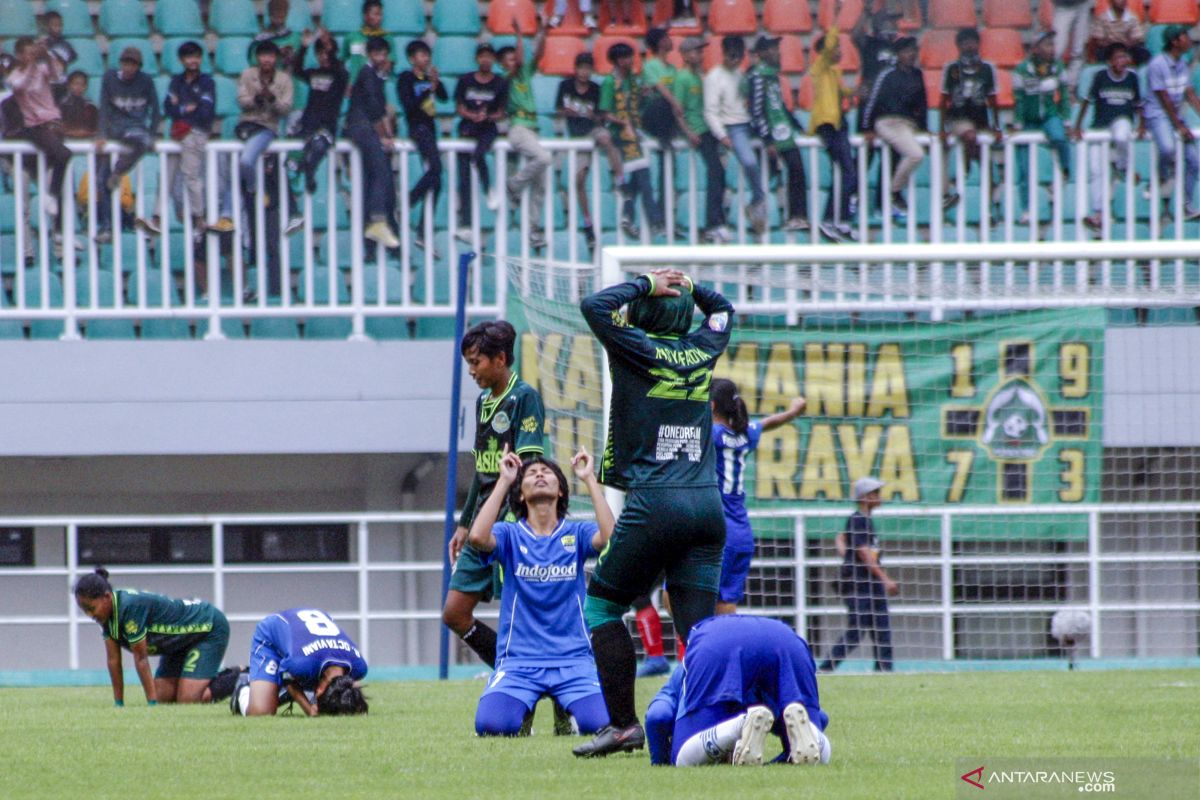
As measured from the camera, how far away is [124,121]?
43.4ft

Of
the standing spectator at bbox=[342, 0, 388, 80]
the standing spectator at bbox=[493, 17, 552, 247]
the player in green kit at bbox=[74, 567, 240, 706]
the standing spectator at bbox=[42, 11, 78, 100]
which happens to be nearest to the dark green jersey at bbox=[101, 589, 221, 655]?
the player in green kit at bbox=[74, 567, 240, 706]

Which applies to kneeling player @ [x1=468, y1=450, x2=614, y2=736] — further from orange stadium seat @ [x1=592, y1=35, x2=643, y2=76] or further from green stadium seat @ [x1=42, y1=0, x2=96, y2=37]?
green stadium seat @ [x1=42, y1=0, x2=96, y2=37]

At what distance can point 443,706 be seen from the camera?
8.98 metres

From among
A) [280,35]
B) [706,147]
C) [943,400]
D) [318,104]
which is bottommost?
[943,400]

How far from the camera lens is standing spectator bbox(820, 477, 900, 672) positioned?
38.3 feet

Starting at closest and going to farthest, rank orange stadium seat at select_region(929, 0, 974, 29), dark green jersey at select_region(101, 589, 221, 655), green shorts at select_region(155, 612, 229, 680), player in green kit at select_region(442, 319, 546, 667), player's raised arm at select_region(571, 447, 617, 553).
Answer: player's raised arm at select_region(571, 447, 617, 553) < player in green kit at select_region(442, 319, 546, 667) < dark green jersey at select_region(101, 589, 221, 655) < green shorts at select_region(155, 612, 229, 680) < orange stadium seat at select_region(929, 0, 974, 29)

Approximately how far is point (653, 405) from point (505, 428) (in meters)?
2.12

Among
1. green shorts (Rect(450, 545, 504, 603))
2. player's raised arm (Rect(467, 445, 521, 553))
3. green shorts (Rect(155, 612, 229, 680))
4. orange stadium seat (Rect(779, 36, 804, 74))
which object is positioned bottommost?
green shorts (Rect(155, 612, 229, 680))

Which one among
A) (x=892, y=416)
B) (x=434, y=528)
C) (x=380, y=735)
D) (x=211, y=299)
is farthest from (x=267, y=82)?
(x=380, y=735)

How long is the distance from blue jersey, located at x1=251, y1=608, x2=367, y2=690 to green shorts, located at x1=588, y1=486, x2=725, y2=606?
9.80 feet

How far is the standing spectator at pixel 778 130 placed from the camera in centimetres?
1323

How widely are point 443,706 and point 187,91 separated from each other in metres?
6.28

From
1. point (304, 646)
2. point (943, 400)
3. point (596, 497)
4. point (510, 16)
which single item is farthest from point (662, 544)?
point (510, 16)

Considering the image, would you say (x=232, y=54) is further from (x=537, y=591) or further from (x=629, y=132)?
(x=537, y=591)
